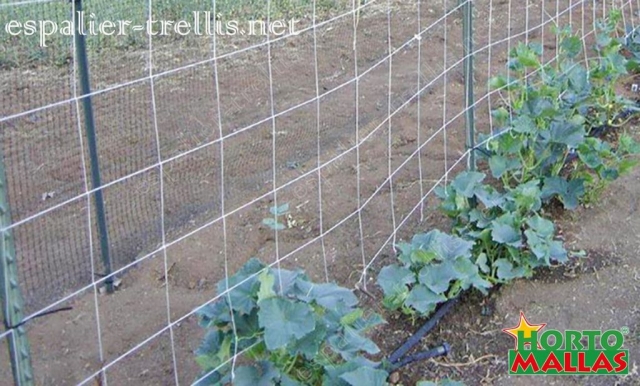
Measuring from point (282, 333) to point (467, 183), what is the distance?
1.37m

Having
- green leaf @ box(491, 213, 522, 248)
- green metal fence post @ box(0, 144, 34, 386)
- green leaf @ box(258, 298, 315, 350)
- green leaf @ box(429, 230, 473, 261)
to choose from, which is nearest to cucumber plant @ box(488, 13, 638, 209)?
green leaf @ box(491, 213, 522, 248)

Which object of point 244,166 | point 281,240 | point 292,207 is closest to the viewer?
point 281,240

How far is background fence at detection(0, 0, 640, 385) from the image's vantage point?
3.02m

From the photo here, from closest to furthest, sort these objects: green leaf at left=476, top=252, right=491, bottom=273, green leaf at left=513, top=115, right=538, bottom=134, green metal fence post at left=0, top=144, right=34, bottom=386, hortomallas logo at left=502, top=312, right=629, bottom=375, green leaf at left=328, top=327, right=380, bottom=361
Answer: green metal fence post at left=0, top=144, right=34, bottom=386
green leaf at left=328, top=327, right=380, bottom=361
hortomallas logo at left=502, top=312, right=629, bottom=375
green leaf at left=476, top=252, right=491, bottom=273
green leaf at left=513, top=115, right=538, bottom=134

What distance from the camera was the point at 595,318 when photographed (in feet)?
10.1

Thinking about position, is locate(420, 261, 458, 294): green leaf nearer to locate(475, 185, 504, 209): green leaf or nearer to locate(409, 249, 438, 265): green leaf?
locate(409, 249, 438, 265): green leaf

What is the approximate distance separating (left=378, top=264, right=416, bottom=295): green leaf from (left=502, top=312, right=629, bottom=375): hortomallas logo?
16.9 inches

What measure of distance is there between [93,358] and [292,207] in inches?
50.5

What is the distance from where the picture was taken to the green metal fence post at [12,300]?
208cm

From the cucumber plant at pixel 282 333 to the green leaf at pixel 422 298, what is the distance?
0.40 m

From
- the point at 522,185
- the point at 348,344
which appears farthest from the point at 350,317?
the point at 522,185

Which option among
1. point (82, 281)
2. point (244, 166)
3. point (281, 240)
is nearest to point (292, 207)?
point (281, 240)

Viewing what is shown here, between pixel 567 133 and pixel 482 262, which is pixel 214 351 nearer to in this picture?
pixel 482 262

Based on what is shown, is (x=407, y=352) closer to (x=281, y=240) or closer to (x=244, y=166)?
(x=281, y=240)
